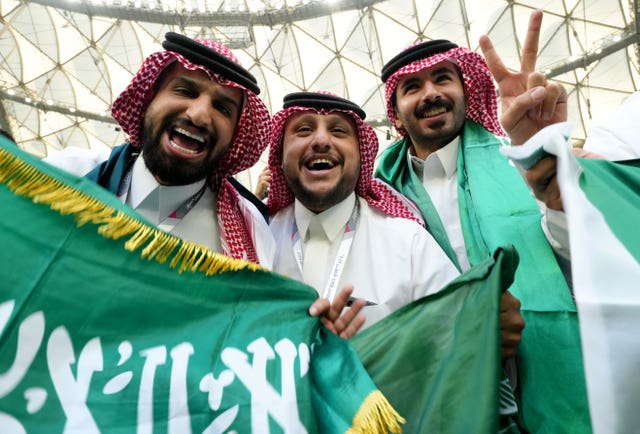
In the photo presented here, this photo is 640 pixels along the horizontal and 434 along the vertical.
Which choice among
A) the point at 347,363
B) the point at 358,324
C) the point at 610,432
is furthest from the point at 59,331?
the point at 610,432

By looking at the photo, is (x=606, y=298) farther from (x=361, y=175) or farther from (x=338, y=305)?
(x=361, y=175)

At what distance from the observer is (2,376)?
1.46 m

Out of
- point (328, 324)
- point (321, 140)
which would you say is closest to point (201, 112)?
point (321, 140)

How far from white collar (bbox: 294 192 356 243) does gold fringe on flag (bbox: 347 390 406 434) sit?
180cm

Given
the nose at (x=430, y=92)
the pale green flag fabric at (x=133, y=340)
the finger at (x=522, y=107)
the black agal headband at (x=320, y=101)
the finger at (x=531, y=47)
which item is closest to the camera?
the pale green flag fabric at (x=133, y=340)

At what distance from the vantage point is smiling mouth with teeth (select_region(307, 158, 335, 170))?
11.6 feet

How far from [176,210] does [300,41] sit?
1964cm

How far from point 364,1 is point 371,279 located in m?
18.9

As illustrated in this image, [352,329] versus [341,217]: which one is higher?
[341,217]

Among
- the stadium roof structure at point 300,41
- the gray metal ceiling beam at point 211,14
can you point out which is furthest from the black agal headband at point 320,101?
the gray metal ceiling beam at point 211,14

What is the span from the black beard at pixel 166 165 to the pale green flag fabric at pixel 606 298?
2338 mm

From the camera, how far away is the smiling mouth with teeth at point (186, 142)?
9.91 feet

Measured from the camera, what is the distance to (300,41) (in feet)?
68.0

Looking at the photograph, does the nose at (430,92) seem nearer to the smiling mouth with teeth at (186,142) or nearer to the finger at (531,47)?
the finger at (531,47)
